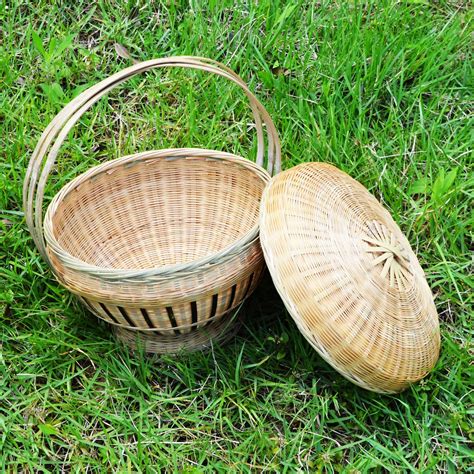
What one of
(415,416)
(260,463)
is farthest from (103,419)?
(415,416)

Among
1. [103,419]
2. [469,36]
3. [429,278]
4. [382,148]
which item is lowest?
[103,419]

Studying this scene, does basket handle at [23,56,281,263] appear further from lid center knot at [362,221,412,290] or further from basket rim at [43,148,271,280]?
lid center knot at [362,221,412,290]

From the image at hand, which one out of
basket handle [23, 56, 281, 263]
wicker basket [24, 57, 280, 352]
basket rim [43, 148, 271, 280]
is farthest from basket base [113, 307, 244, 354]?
basket handle [23, 56, 281, 263]

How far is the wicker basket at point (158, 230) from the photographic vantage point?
5.31ft

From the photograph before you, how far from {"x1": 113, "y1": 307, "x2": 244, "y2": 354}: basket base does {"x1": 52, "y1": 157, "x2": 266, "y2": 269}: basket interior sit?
26 centimetres

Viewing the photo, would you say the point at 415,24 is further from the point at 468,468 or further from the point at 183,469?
the point at 183,469

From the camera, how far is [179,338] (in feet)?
6.03

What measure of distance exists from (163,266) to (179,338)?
0.22 m

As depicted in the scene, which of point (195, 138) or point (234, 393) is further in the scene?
point (195, 138)

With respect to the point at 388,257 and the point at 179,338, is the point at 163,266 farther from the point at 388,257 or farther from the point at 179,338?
the point at 388,257

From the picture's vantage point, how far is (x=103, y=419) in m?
1.75

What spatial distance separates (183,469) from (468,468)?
65 cm

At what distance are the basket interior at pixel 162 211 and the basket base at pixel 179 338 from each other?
0.26 metres

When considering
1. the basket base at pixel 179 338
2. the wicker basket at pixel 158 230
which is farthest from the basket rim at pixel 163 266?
the basket base at pixel 179 338
